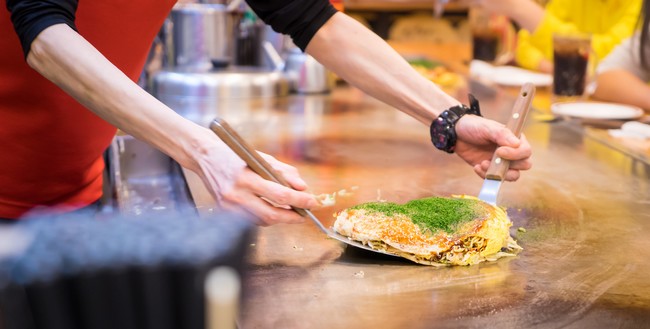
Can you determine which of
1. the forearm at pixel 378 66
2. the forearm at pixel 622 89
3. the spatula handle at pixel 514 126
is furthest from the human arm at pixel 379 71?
the forearm at pixel 622 89

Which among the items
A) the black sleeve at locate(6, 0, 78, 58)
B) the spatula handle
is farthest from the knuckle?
the spatula handle

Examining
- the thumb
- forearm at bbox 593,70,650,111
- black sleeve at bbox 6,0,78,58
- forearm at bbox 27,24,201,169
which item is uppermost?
black sleeve at bbox 6,0,78,58

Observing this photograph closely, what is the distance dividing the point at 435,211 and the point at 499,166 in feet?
0.96

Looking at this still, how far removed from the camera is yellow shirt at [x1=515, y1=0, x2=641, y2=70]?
3215 millimetres

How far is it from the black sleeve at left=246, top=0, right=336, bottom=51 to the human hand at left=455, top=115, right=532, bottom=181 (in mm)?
354

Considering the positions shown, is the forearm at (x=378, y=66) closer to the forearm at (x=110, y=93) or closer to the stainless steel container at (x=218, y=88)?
the forearm at (x=110, y=93)

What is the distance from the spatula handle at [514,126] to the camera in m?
1.48

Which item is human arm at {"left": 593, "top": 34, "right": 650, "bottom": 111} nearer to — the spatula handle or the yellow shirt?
the yellow shirt

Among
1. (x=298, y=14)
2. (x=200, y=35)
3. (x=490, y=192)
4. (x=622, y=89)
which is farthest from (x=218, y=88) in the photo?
(x=490, y=192)

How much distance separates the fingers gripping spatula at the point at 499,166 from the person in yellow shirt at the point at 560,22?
1.78 metres

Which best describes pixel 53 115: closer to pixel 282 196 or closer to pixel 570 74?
pixel 282 196

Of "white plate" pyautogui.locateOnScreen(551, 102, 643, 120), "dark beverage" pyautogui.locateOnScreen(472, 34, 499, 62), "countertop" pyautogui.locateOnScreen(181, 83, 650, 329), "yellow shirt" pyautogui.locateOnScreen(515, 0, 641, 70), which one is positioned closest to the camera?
"countertop" pyautogui.locateOnScreen(181, 83, 650, 329)

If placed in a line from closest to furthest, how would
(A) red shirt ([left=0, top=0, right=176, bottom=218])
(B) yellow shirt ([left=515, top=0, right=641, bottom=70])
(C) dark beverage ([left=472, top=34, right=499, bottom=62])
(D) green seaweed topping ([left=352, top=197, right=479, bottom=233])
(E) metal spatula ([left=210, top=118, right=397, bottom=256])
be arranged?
(E) metal spatula ([left=210, top=118, right=397, bottom=256]) < (D) green seaweed topping ([left=352, top=197, right=479, bottom=233]) < (A) red shirt ([left=0, top=0, right=176, bottom=218]) < (B) yellow shirt ([left=515, top=0, right=641, bottom=70]) < (C) dark beverage ([left=472, top=34, right=499, bottom=62])

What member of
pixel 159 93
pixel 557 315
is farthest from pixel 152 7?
pixel 159 93
